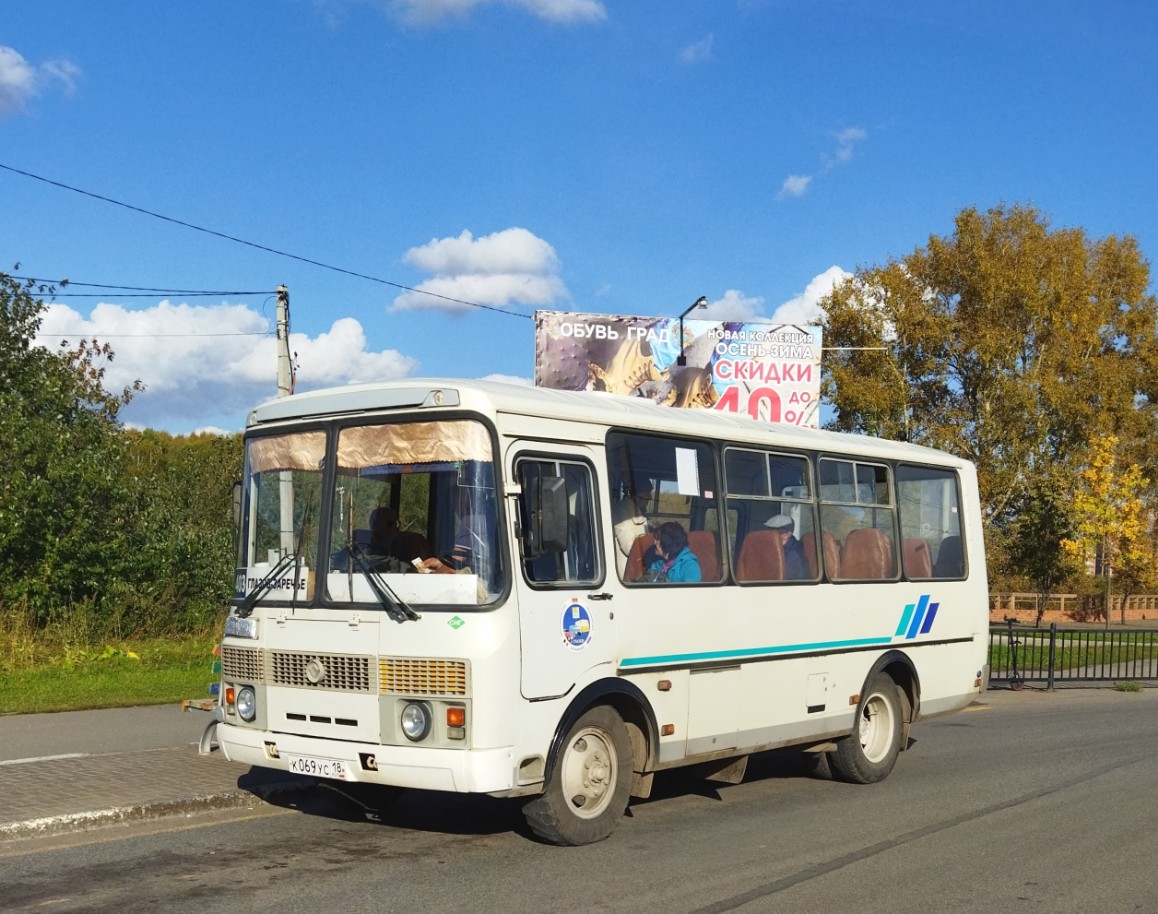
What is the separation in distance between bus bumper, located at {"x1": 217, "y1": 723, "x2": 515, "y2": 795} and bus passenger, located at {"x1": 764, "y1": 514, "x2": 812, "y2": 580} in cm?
347

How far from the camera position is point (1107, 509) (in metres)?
44.0

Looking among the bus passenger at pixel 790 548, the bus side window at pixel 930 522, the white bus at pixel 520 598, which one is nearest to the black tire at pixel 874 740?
the white bus at pixel 520 598

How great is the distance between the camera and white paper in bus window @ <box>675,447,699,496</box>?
Answer: 9109mm

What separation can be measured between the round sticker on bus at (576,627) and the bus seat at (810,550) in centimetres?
285

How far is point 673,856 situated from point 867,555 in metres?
4.04

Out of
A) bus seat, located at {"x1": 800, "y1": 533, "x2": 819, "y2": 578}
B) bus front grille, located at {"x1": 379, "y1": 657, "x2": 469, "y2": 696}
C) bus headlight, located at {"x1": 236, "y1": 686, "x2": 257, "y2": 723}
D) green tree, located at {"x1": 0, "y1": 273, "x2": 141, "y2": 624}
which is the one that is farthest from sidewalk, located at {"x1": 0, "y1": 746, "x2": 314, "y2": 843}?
green tree, located at {"x1": 0, "y1": 273, "x2": 141, "y2": 624}

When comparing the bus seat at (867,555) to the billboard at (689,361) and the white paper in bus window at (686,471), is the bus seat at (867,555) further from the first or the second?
A: the billboard at (689,361)

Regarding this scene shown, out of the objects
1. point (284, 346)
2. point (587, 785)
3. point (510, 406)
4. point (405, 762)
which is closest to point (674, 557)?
point (587, 785)

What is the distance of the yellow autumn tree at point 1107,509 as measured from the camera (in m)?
43.8

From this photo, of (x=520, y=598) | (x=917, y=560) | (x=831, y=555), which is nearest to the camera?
(x=520, y=598)

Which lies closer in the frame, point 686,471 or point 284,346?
point 686,471

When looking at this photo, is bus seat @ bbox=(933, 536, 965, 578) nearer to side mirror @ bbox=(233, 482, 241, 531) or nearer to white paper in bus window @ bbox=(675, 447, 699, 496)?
white paper in bus window @ bbox=(675, 447, 699, 496)

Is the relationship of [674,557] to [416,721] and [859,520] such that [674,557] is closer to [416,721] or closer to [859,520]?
[416,721]

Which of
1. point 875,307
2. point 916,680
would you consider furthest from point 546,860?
point 875,307
